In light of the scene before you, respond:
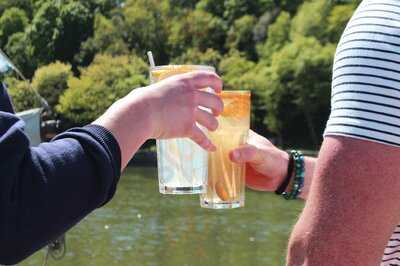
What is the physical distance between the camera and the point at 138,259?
12.2 m

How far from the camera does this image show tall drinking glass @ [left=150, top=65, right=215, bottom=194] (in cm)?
152

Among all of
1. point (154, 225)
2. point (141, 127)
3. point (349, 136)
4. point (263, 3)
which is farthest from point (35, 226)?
point (263, 3)

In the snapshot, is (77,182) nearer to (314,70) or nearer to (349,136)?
(349,136)

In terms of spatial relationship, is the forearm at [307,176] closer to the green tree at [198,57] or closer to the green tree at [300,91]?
the green tree at [300,91]

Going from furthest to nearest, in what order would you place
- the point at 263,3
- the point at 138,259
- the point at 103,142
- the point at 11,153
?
1. the point at 263,3
2. the point at 138,259
3. the point at 103,142
4. the point at 11,153

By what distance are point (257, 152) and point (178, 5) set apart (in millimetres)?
45766

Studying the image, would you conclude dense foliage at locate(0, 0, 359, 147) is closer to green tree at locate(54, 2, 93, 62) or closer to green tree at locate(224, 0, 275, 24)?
green tree at locate(54, 2, 93, 62)

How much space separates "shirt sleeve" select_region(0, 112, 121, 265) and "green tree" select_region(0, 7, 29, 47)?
1382 inches

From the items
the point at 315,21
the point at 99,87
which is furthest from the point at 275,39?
the point at 99,87

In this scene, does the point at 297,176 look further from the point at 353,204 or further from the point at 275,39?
the point at 275,39

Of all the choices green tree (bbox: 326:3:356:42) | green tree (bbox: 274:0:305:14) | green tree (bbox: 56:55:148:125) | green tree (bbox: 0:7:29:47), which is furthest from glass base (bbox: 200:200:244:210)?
green tree (bbox: 274:0:305:14)

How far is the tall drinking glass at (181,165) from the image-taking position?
1.52 metres

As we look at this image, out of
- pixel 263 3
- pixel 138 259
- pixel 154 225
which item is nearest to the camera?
pixel 138 259

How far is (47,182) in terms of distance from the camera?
1200 millimetres
